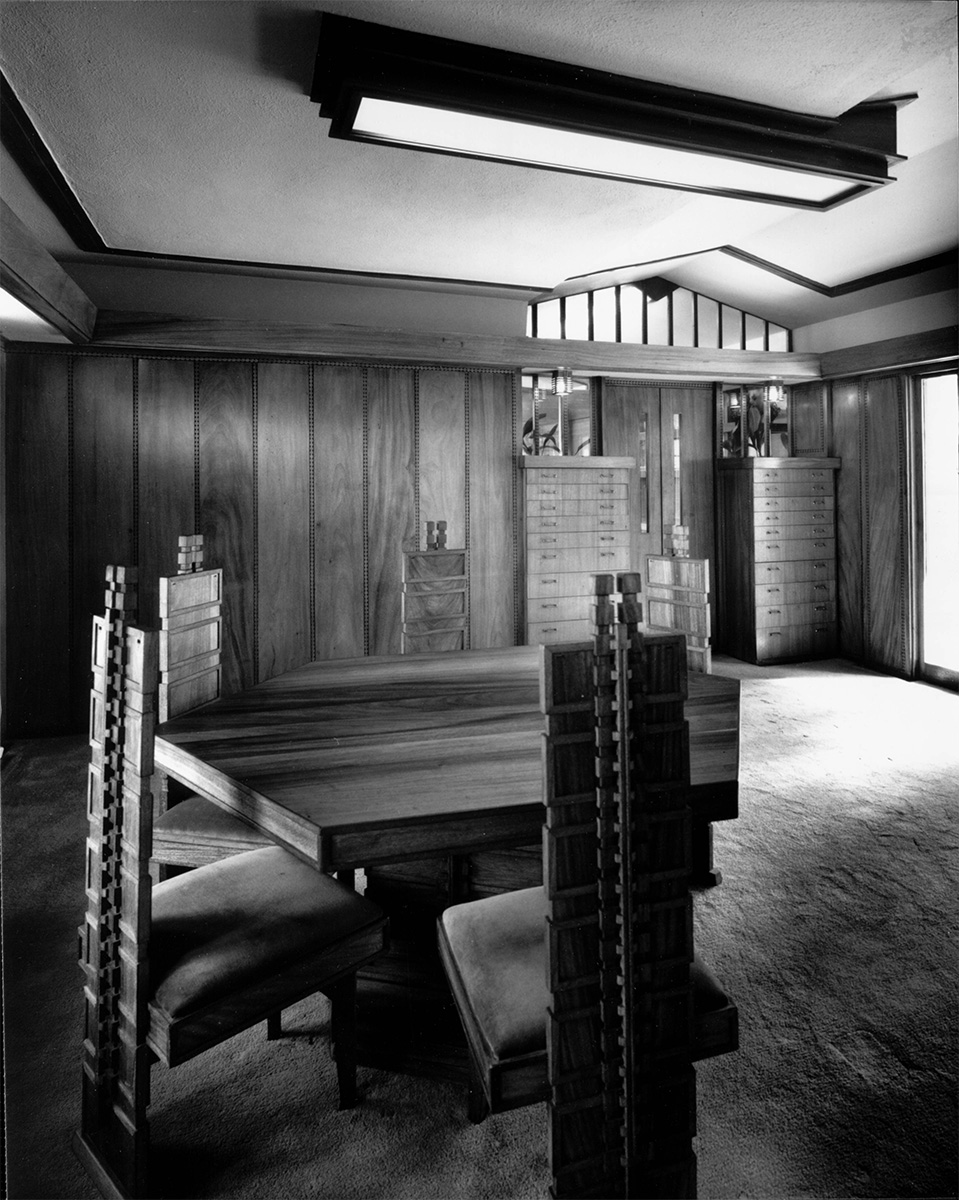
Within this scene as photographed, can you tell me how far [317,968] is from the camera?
1560 millimetres

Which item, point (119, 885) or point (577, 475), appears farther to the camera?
point (577, 475)

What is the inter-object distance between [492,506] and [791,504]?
115 inches

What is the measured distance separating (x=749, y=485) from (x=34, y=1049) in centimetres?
648

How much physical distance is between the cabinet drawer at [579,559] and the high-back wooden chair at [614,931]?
494 cm

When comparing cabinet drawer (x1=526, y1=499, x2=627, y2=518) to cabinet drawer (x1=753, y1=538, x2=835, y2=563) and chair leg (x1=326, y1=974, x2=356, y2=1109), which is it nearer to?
cabinet drawer (x1=753, y1=538, x2=835, y2=563)

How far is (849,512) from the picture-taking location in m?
6.96

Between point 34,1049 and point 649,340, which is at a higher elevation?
point 649,340

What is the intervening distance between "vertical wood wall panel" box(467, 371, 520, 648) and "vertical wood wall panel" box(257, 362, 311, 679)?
128 cm

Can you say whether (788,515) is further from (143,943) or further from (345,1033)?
(143,943)

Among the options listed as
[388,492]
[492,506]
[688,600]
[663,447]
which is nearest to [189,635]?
[688,600]

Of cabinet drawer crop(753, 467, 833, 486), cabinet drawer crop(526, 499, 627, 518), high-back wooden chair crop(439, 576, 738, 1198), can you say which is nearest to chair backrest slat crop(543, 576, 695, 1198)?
high-back wooden chair crop(439, 576, 738, 1198)

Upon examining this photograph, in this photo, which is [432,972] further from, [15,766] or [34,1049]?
[15,766]

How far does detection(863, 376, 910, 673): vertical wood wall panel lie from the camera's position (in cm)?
635

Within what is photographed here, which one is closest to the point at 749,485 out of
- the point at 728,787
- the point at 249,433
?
the point at 249,433
